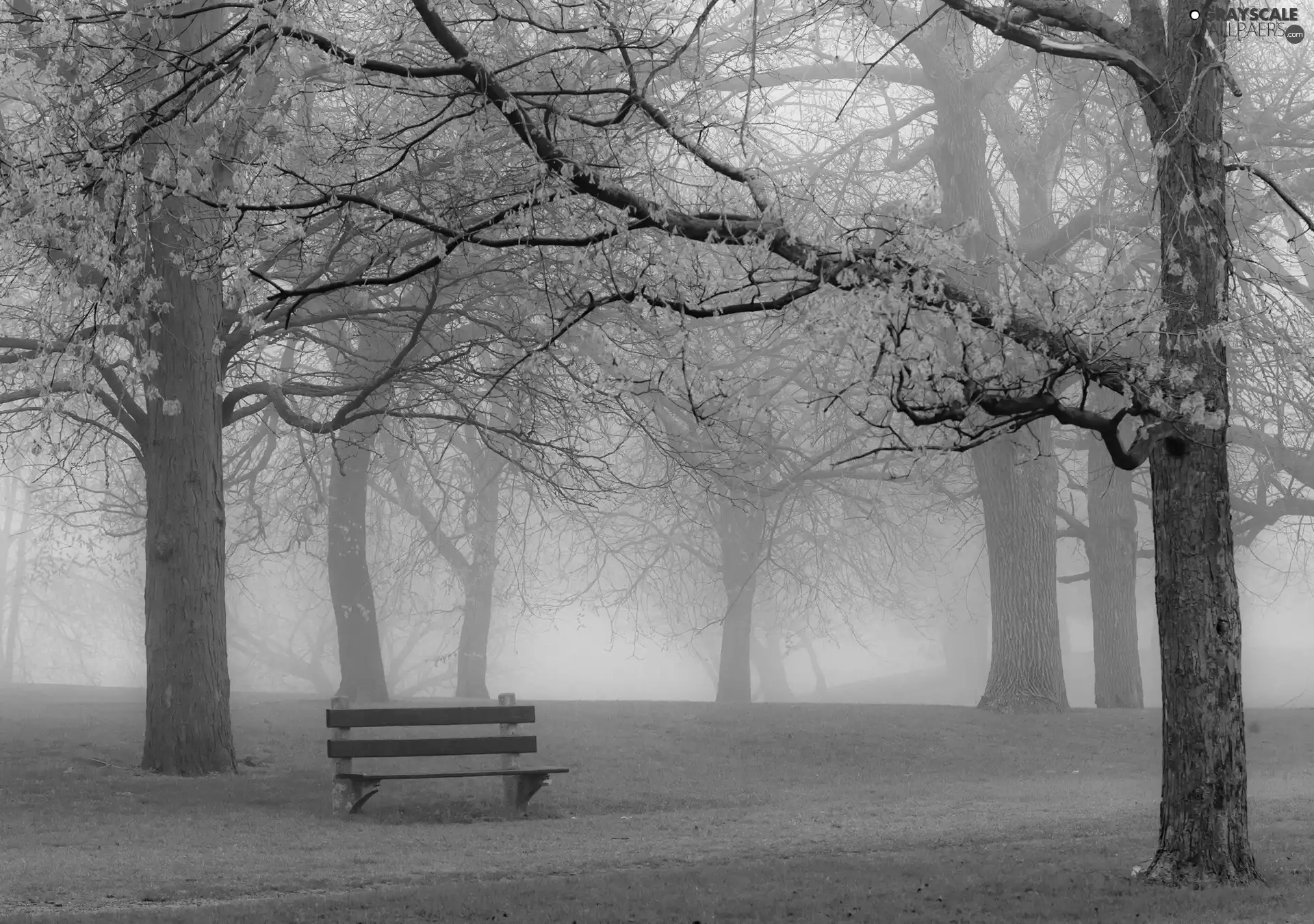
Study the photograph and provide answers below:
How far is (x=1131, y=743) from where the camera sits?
59.5 feet

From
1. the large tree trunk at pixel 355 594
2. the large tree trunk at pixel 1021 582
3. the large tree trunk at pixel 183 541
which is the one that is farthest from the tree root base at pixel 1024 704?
the large tree trunk at pixel 183 541

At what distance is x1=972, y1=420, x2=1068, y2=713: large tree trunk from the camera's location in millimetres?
20344

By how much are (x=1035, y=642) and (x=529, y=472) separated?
971 cm

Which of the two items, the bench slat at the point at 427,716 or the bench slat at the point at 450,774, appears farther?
the bench slat at the point at 427,716

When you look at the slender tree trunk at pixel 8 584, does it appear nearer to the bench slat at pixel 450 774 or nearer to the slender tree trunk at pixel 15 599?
the slender tree trunk at pixel 15 599

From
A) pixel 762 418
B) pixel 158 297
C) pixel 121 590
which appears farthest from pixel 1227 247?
pixel 121 590

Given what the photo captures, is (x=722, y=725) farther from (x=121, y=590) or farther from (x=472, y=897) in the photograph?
(x=121, y=590)

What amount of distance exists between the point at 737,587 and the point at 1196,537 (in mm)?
19542

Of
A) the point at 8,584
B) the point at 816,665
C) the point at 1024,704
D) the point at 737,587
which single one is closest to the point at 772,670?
the point at 816,665

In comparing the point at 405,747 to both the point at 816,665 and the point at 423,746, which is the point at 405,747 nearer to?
the point at 423,746

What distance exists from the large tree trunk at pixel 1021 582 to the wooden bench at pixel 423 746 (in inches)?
392

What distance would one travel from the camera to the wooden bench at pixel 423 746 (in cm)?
1182

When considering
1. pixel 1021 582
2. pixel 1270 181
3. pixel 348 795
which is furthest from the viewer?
pixel 1021 582

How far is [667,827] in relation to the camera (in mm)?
11734
